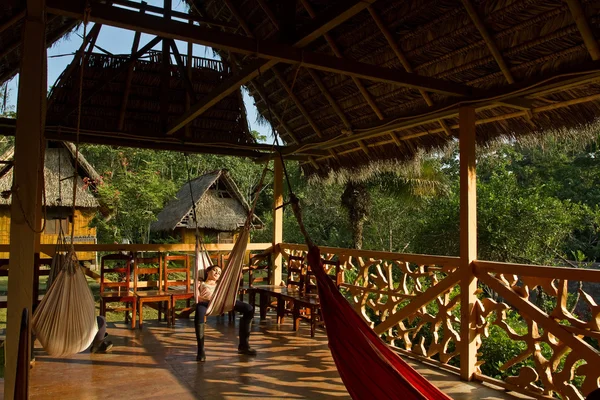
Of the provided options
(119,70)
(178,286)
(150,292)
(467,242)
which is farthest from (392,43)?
(178,286)

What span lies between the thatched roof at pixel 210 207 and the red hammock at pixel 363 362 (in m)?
9.72

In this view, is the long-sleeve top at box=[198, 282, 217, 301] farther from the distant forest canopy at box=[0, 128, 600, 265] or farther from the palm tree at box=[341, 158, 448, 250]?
the palm tree at box=[341, 158, 448, 250]

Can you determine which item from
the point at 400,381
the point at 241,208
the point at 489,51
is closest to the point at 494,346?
the point at 489,51

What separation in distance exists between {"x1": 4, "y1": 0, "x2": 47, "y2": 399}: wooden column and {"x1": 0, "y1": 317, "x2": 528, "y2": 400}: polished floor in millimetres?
1081

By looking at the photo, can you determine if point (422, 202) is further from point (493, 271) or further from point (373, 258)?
point (493, 271)

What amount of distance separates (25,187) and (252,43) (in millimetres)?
1328

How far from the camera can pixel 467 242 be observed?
356 centimetres

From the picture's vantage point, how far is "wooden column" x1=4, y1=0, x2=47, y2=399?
7.07ft

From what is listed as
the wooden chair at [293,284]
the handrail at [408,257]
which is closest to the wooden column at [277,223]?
the wooden chair at [293,284]

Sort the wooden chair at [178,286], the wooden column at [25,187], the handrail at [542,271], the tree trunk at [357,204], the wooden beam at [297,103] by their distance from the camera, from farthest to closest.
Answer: the tree trunk at [357,204] → the wooden chair at [178,286] → the wooden beam at [297,103] → the handrail at [542,271] → the wooden column at [25,187]

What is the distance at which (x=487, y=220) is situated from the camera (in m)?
8.83

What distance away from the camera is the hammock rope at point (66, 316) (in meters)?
2.63

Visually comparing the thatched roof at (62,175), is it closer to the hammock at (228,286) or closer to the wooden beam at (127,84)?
the wooden beam at (127,84)

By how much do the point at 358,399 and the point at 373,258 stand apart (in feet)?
8.10
